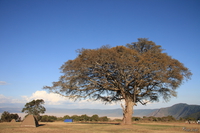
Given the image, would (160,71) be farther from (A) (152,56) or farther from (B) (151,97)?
(B) (151,97)

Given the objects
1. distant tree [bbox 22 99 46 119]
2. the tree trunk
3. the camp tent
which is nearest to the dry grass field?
the camp tent

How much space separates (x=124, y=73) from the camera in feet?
75.3

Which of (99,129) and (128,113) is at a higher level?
(128,113)

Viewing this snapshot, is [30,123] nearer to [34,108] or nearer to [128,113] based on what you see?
[128,113]

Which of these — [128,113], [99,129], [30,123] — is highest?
[128,113]

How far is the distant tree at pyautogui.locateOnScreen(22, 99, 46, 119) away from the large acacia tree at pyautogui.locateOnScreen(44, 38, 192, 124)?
967 inches

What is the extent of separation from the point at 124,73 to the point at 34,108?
3286cm

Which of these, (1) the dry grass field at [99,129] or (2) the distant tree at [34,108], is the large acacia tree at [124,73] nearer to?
(1) the dry grass field at [99,129]

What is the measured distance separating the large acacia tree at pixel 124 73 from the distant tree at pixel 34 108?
80.6 feet

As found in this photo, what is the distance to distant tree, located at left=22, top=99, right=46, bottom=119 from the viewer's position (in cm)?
4681

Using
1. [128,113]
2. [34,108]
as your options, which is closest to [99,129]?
[128,113]

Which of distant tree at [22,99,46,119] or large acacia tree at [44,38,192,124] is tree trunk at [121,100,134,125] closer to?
large acacia tree at [44,38,192,124]

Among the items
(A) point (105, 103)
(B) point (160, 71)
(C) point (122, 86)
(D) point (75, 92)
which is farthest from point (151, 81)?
(D) point (75, 92)

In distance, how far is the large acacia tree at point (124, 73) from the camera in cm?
2227
